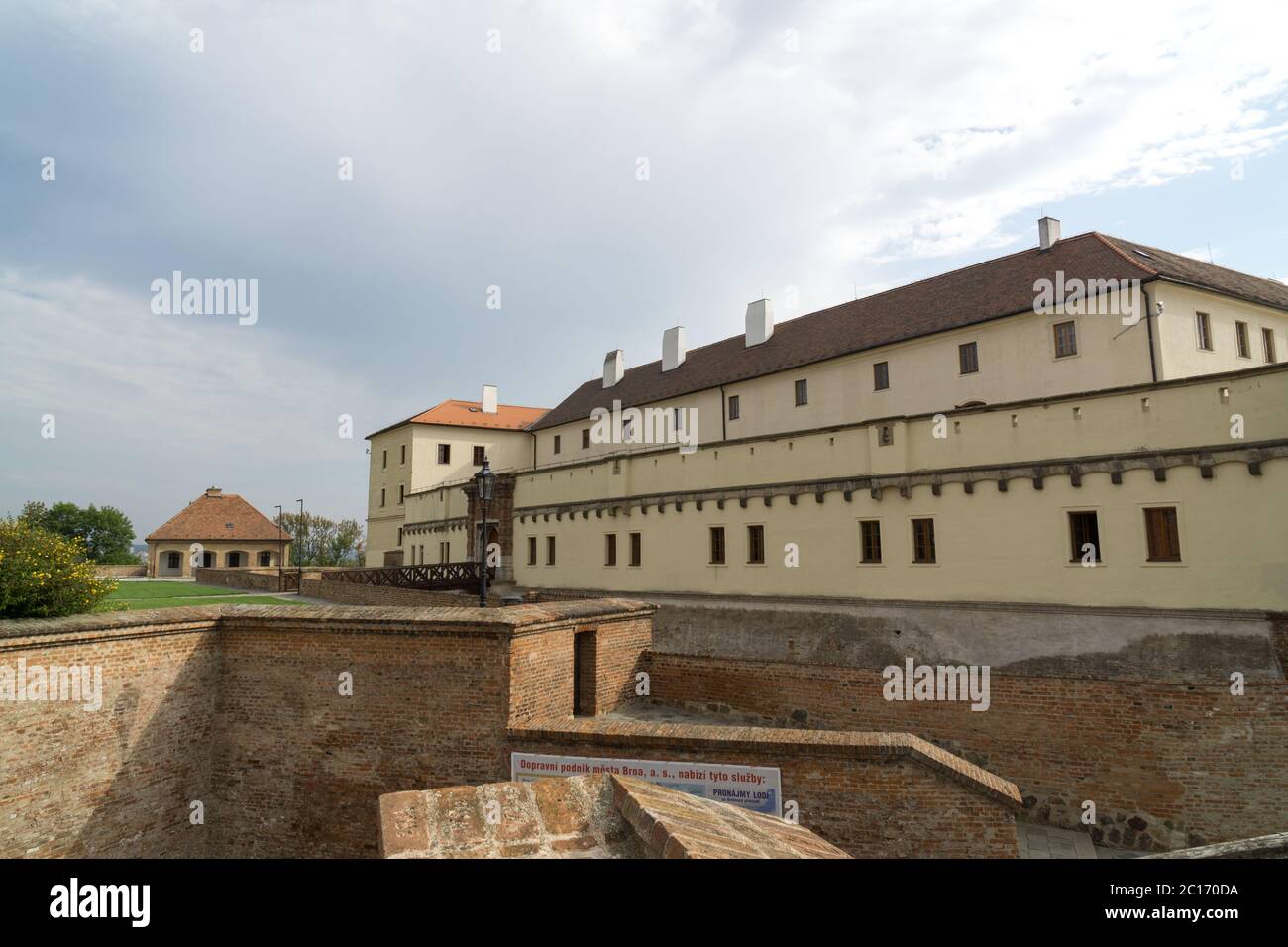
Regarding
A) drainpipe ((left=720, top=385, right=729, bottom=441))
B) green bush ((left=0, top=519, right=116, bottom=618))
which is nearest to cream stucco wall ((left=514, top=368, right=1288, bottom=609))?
drainpipe ((left=720, top=385, right=729, bottom=441))

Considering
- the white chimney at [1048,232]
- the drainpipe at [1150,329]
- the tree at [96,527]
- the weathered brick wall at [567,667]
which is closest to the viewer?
the weathered brick wall at [567,667]

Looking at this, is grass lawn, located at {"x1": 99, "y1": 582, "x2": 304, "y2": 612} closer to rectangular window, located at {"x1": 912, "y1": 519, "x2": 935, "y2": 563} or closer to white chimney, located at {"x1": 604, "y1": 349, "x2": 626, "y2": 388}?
rectangular window, located at {"x1": 912, "y1": 519, "x2": 935, "y2": 563}

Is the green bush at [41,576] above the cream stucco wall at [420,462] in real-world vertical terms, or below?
below

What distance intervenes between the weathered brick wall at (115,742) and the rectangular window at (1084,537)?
1647 cm

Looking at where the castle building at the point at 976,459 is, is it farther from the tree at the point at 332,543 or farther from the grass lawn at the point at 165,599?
the tree at the point at 332,543

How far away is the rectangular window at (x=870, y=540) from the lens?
1847cm

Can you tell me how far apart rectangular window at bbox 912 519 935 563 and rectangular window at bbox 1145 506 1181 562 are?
4.41 metres

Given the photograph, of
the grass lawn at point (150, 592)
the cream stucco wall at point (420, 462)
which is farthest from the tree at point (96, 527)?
the grass lawn at point (150, 592)

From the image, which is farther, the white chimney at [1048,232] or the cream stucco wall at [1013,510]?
the white chimney at [1048,232]

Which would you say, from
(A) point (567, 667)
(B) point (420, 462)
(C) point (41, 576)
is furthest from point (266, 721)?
(B) point (420, 462)

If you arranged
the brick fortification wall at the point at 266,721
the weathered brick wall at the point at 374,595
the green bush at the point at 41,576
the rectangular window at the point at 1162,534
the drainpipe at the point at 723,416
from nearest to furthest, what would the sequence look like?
the brick fortification wall at the point at 266,721 < the green bush at the point at 41,576 < the rectangular window at the point at 1162,534 < the weathered brick wall at the point at 374,595 < the drainpipe at the point at 723,416
